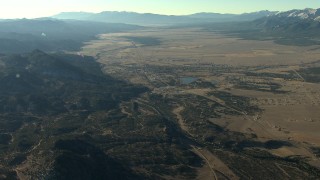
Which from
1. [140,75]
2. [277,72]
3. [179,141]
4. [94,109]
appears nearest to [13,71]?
[94,109]

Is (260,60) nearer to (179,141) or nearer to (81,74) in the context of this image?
(81,74)

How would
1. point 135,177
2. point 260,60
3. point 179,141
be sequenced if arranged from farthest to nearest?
point 260,60 → point 179,141 → point 135,177

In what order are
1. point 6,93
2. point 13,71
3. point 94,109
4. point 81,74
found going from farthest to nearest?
point 81,74, point 13,71, point 6,93, point 94,109

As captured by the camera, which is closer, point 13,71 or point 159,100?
point 159,100

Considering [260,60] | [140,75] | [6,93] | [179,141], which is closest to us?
[179,141]

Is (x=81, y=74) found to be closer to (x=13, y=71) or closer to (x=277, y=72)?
(x=13, y=71)

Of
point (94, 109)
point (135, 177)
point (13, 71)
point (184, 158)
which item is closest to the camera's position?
point (135, 177)

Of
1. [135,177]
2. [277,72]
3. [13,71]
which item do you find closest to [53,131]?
[135,177]
